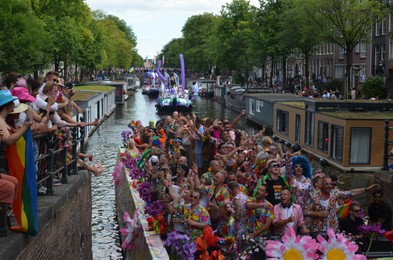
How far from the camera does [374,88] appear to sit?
51000 millimetres

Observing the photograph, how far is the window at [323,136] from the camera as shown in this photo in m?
28.5

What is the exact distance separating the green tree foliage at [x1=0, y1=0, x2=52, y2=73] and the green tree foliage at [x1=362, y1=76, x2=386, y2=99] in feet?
76.9

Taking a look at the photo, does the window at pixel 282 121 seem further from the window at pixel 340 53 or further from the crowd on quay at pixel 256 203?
the window at pixel 340 53

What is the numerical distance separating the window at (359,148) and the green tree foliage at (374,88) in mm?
25325

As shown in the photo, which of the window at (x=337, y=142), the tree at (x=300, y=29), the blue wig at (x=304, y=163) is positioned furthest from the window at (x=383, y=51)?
the blue wig at (x=304, y=163)

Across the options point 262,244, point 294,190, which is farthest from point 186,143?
point 262,244

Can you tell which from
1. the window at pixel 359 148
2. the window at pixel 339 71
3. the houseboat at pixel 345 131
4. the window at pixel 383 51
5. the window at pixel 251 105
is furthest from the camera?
the window at pixel 339 71

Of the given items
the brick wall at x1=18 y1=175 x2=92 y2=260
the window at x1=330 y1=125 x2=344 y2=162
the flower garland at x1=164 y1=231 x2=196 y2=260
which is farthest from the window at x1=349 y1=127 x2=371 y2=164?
the flower garland at x1=164 y1=231 x2=196 y2=260

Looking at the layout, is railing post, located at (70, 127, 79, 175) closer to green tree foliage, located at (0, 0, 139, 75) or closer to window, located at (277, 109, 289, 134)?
window, located at (277, 109, 289, 134)

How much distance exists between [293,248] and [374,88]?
1782 inches

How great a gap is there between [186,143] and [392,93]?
3940cm

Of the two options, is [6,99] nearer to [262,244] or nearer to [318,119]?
[262,244]

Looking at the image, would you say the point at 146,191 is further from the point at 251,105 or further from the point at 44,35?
the point at 251,105

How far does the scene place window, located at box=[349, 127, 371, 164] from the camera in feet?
85.1
